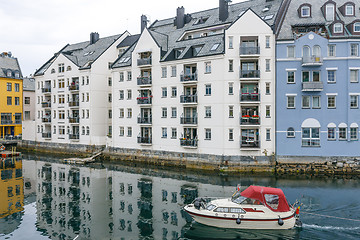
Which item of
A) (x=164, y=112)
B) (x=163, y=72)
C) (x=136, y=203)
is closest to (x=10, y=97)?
(x=163, y=72)

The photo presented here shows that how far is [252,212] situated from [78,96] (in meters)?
48.3

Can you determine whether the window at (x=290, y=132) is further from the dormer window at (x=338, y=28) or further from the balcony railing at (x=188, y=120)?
the dormer window at (x=338, y=28)

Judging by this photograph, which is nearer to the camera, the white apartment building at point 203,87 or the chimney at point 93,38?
the white apartment building at point 203,87

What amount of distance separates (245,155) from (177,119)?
39.0ft

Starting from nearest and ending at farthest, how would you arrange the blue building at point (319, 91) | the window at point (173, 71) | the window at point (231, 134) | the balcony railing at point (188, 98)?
the blue building at point (319, 91), the window at point (231, 134), the balcony railing at point (188, 98), the window at point (173, 71)

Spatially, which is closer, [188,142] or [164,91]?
[188,142]

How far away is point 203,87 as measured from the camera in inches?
1768

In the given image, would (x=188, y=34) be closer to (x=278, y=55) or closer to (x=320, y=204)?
(x=278, y=55)

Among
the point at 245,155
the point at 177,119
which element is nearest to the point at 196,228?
the point at 245,155

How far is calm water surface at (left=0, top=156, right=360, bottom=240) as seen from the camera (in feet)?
75.0

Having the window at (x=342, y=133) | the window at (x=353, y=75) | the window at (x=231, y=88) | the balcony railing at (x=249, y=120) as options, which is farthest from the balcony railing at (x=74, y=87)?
the window at (x=353, y=75)

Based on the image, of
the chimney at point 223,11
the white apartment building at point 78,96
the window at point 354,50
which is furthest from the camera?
the white apartment building at point 78,96

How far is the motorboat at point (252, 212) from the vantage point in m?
23.3

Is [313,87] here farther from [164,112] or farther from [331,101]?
[164,112]
